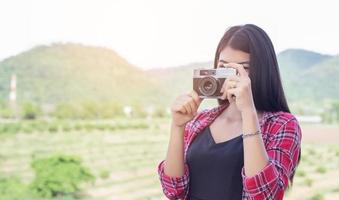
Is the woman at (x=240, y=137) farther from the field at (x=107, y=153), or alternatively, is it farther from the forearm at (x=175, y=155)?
the field at (x=107, y=153)

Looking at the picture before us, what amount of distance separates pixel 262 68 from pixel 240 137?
0.39 ft

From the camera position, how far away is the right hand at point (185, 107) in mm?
904

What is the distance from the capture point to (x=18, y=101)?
101 inches

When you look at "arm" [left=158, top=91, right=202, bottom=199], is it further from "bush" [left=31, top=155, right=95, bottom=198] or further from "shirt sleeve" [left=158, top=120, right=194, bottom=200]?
"bush" [left=31, top=155, right=95, bottom=198]

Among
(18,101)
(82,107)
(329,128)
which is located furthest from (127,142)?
(329,128)

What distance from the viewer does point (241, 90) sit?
0.82 m

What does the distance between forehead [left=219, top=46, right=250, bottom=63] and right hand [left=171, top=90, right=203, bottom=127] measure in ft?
0.28

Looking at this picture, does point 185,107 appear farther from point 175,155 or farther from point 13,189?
point 13,189

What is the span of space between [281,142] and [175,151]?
19 cm

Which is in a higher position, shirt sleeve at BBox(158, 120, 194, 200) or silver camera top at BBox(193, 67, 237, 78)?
silver camera top at BBox(193, 67, 237, 78)

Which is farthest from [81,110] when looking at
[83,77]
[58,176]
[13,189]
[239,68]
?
[239,68]

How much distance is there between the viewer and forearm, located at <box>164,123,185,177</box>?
924 mm

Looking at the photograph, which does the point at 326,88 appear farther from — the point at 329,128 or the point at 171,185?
the point at 171,185

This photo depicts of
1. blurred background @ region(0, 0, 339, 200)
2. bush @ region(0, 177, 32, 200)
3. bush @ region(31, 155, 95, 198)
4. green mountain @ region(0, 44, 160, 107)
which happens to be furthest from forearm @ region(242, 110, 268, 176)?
bush @ region(0, 177, 32, 200)
